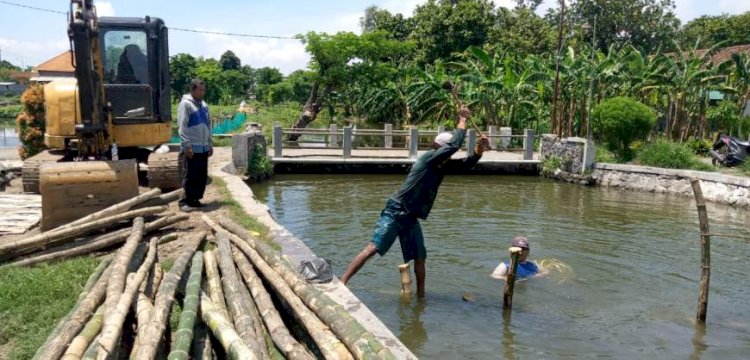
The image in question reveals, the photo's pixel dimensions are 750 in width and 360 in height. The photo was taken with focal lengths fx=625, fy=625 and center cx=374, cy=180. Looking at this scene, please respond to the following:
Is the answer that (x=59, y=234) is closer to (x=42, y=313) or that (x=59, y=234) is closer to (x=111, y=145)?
(x=42, y=313)

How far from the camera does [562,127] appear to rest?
23859 mm

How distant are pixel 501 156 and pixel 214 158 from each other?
940 centimetres

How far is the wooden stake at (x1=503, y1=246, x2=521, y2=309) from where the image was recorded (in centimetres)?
628

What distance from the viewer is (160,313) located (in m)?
4.29

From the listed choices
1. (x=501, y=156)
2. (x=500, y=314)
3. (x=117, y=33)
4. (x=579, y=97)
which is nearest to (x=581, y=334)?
(x=500, y=314)

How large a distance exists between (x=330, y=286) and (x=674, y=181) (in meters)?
13.3

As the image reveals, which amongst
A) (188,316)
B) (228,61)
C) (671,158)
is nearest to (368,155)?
(671,158)

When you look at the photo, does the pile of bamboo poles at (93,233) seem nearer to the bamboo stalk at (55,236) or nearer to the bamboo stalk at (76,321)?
the bamboo stalk at (55,236)

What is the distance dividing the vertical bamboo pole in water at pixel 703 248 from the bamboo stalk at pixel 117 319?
5193 mm

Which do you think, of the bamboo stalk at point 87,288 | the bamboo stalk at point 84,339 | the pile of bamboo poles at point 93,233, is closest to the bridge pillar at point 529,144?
the pile of bamboo poles at point 93,233

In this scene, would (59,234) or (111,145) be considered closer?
(59,234)

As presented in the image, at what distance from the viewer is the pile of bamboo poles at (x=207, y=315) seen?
3.89m

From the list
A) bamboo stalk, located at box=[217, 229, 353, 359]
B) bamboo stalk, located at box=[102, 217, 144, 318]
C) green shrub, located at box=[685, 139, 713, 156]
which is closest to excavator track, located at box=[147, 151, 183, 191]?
bamboo stalk, located at box=[102, 217, 144, 318]

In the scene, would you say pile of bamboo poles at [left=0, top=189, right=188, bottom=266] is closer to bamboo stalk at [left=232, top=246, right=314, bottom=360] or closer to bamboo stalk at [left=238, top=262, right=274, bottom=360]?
bamboo stalk at [left=232, top=246, right=314, bottom=360]
